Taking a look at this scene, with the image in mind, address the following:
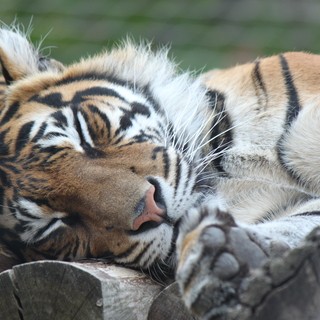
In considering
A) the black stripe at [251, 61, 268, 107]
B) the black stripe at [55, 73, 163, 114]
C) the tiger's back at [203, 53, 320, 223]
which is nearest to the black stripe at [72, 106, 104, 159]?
the black stripe at [55, 73, 163, 114]

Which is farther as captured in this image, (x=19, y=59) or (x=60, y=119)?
(x=19, y=59)

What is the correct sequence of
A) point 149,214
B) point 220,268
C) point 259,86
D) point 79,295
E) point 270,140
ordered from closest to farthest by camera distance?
point 220,268 < point 79,295 < point 149,214 < point 270,140 < point 259,86

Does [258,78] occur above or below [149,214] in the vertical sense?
above

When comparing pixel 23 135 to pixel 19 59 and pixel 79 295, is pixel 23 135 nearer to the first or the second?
pixel 19 59

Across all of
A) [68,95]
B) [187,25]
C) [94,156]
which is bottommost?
[94,156]

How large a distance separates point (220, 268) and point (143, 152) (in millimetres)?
809

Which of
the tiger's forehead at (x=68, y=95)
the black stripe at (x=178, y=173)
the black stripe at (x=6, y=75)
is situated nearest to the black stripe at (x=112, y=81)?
the tiger's forehead at (x=68, y=95)

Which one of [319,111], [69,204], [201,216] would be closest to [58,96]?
[69,204]

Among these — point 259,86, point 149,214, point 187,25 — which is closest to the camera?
point 149,214

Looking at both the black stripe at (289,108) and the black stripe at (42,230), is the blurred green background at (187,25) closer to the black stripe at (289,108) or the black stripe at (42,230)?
the black stripe at (289,108)

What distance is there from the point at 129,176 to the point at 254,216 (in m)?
0.43

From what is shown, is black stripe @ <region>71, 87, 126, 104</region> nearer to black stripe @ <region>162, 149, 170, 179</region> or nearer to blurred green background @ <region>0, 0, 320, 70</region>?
black stripe @ <region>162, 149, 170, 179</region>

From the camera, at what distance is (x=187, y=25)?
6254 millimetres

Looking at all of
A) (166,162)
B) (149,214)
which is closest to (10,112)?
(166,162)
